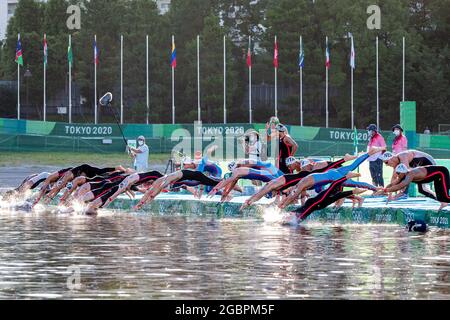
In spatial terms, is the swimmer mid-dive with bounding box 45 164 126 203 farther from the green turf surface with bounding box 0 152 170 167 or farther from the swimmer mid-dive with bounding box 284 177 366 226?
the green turf surface with bounding box 0 152 170 167

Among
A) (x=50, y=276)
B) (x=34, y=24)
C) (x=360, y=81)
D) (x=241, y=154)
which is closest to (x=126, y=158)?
(x=241, y=154)

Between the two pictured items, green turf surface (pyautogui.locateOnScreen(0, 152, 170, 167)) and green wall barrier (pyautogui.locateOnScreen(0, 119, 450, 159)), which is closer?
green turf surface (pyautogui.locateOnScreen(0, 152, 170, 167))

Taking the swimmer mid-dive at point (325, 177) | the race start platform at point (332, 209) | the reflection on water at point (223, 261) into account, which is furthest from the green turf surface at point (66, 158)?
the reflection on water at point (223, 261)

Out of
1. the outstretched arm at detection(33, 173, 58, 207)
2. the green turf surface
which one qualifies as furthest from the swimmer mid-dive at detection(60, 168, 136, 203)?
the green turf surface

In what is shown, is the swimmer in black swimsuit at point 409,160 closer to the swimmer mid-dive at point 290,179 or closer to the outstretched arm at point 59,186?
the swimmer mid-dive at point 290,179

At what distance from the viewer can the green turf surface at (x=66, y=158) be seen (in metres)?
60.4

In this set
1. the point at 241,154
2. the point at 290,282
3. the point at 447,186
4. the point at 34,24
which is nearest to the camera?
the point at 290,282

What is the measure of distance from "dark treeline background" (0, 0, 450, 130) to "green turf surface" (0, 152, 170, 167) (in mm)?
19867

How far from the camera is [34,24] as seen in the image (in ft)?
302

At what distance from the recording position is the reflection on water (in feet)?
51.0

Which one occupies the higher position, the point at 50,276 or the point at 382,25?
the point at 382,25

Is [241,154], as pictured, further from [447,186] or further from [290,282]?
[290,282]

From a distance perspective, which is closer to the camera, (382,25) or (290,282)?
(290,282)
